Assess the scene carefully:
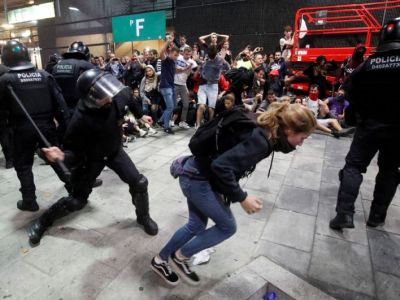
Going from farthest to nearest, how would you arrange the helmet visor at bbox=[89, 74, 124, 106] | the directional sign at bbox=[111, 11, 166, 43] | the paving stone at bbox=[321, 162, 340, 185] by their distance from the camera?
1. the directional sign at bbox=[111, 11, 166, 43]
2. the paving stone at bbox=[321, 162, 340, 185]
3. the helmet visor at bbox=[89, 74, 124, 106]

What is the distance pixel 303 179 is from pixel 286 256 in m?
1.78

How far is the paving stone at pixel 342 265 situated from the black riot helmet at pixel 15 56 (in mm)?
3293

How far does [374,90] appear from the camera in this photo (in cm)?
254

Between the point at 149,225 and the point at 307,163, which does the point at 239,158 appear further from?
the point at 307,163

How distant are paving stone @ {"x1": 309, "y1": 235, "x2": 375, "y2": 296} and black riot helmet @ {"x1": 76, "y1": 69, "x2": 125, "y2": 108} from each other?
2074 millimetres

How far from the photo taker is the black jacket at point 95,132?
231 cm

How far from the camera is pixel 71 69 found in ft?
12.3

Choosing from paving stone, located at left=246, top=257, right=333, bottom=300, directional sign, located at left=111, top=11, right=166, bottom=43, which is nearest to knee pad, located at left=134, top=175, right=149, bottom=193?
paving stone, located at left=246, top=257, right=333, bottom=300

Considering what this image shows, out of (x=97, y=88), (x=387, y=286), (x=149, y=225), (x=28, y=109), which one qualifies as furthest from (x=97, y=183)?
(x=387, y=286)

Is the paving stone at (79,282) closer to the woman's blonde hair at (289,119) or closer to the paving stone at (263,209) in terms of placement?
the paving stone at (263,209)

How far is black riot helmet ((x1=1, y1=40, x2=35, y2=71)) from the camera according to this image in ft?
9.62

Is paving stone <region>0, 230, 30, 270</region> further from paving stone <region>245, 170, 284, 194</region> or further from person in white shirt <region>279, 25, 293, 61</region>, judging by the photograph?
person in white shirt <region>279, 25, 293, 61</region>

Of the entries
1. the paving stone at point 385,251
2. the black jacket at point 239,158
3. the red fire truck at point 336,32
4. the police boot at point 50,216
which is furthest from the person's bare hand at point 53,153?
the red fire truck at point 336,32

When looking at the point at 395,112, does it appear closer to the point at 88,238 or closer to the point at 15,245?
the point at 88,238
